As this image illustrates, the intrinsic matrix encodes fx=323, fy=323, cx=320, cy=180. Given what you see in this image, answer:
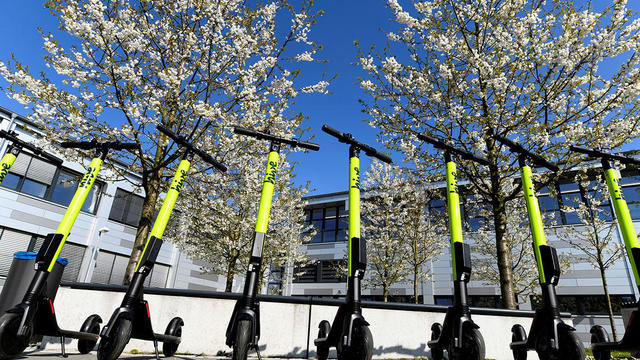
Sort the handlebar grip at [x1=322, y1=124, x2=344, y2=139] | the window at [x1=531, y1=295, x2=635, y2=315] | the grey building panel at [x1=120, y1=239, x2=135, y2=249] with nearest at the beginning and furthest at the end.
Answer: the handlebar grip at [x1=322, y1=124, x2=344, y2=139] < the window at [x1=531, y1=295, x2=635, y2=315] < the grey building panel at [x1=120, y1=239, x2=135, y2=249]

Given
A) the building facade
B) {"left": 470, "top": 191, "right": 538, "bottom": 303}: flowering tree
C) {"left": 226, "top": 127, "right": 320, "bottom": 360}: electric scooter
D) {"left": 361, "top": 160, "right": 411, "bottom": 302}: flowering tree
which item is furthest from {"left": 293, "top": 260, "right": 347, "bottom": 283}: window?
{"left": 226, "top": 127, "right": 320, "bottom": 360}: electric scooter

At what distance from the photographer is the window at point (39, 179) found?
1806 cm

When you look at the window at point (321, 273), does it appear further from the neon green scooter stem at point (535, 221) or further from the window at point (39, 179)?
the neon green scooter stem at point (535, 221)

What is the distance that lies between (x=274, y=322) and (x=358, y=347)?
262cm

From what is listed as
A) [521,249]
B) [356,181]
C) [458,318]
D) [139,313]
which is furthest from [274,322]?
[521,249]

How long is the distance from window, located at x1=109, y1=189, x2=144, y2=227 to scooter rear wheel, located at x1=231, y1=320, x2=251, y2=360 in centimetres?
2237

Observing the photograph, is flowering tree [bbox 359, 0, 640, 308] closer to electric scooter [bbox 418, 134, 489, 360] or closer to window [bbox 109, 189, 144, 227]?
electric scooter [bbox 418, 134, 489, 360]

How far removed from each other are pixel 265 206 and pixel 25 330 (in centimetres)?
280


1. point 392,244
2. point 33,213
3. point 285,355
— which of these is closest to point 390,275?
point 392,244

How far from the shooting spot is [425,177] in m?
9.90

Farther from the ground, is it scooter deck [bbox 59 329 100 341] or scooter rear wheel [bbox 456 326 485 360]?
scooter rear wheel [bbox 456 326 485 360]

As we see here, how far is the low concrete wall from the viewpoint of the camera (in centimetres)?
518

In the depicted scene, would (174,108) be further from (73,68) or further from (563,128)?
(563,128)

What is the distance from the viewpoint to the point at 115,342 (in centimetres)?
325
